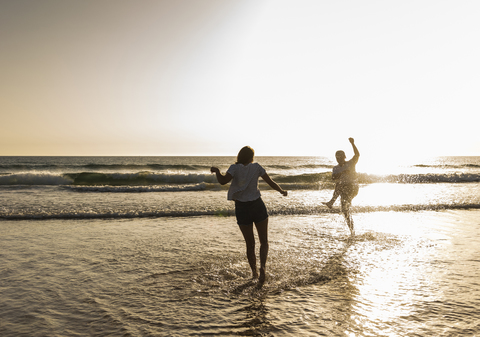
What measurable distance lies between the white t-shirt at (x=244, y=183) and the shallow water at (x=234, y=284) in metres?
1.40

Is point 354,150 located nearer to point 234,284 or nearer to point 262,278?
point 262,278

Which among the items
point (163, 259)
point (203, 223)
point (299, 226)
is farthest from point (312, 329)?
point (203, 223)

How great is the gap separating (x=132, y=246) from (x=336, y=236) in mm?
5182

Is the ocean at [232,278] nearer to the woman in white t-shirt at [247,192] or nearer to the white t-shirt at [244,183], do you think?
the woman in white t-shirt at [247,192]

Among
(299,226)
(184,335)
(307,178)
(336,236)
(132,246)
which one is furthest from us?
(307,178)

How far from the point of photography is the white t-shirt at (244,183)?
14.5 feet

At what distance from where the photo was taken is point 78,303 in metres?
3.90

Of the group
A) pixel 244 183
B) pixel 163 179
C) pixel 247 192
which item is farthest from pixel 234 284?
pixel 163 179

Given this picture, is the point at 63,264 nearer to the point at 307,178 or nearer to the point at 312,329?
the point at 312,329

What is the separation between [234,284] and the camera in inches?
179

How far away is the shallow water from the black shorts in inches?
40.5

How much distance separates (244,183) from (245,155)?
1.45 feet

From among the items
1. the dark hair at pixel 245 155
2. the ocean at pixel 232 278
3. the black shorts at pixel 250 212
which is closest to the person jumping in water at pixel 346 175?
the ocean at pixel 232 278

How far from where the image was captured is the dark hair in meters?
4.48
